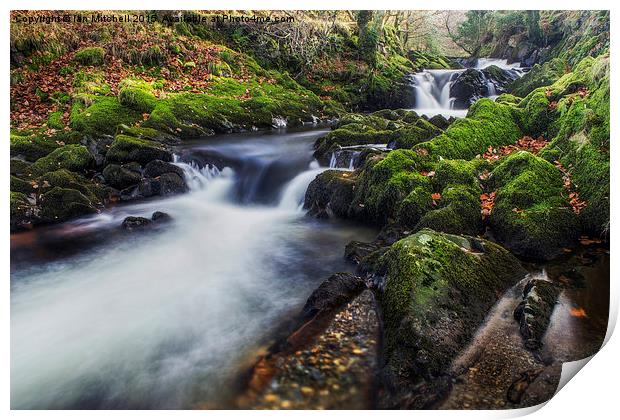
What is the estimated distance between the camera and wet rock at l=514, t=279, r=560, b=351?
3.19 meters

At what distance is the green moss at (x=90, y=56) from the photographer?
4.67 meters

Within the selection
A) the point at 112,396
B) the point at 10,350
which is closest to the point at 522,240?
the point at 112,396

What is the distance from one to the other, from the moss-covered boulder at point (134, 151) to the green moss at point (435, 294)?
393 cm

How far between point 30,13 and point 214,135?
10.2 feet

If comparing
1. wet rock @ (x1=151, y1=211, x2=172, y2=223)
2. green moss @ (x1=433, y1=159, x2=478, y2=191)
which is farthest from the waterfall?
green moss @ (x1=433, y1=159, x2=478, y2=191)

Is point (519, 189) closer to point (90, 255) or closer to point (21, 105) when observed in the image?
point (90, 255)

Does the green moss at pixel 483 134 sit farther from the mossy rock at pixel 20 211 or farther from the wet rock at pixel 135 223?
the mossy rock at pixel 20 211

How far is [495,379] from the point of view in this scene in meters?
2.94

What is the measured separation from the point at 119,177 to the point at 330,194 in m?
2.86

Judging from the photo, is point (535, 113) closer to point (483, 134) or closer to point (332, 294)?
point (483, 134)

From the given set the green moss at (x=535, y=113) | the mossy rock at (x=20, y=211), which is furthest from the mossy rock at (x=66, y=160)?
the green moss at (x=535, y=113)

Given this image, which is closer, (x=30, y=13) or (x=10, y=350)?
(x=10, y=350)

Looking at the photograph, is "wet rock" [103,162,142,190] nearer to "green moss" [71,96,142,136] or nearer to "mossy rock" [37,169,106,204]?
"mossy rock" [37,169,106,204]

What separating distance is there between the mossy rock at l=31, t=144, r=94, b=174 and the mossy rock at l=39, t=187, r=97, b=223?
29 centimetres
